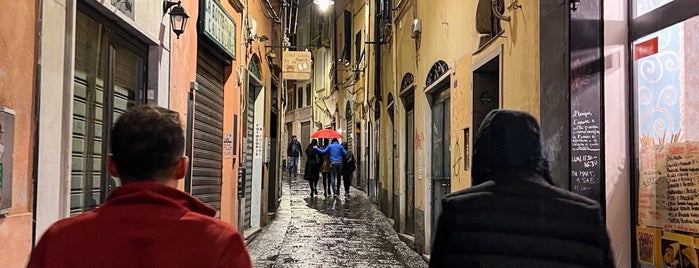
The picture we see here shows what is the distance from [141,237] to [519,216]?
141 cm

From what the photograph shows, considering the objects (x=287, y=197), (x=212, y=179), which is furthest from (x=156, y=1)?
(x=287, y=197)

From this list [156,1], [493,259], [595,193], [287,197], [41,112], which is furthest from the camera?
[287,197]


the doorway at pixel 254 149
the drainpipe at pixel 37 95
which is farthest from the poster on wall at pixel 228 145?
the drainpipe at pixel 37 95

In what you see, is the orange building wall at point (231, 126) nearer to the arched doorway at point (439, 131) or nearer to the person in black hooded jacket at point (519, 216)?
the arched doorway at point (439, 131)

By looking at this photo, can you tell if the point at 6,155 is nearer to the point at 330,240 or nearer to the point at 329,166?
the point at 330,240

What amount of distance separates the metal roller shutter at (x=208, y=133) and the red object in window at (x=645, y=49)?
4954 millimetres

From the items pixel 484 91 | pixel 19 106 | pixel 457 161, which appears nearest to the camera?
pixel 19 106

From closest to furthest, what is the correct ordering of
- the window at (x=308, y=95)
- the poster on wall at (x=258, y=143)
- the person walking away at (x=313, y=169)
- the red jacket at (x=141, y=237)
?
the red jacket at (x=141, y=237) < the poster on wall at (x=258, y=143) < the person walking away at (x=313, y=169) < the window at (x=308, y=95)

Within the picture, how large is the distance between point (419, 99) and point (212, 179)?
3538 millimetres

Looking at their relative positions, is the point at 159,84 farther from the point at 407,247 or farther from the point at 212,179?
the point at 407,247

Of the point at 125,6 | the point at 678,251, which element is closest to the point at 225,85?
the point at 125,6

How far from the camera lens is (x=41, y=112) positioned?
363cm

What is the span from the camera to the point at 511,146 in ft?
7.91

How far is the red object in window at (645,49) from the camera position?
13.1 ft
